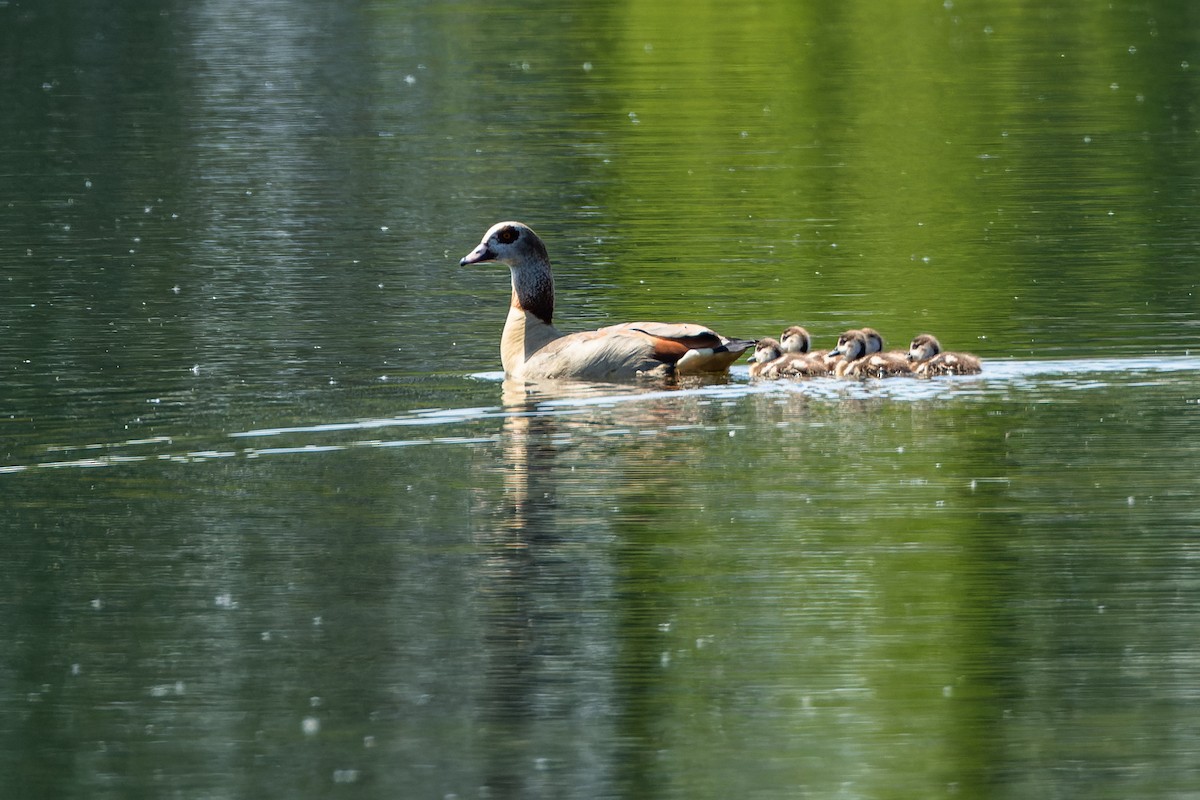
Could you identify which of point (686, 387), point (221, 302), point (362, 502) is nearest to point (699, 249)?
point (221, 302)

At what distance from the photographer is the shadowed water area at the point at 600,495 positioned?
30.5 feet

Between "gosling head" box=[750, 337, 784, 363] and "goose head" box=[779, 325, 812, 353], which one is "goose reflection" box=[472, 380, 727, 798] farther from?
"goose head" box=[779, 325, 812, 353]

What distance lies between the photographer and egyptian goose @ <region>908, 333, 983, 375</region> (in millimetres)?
16375

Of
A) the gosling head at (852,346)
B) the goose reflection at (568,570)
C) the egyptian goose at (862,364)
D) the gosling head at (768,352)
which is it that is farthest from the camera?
the gosling head at (768,352)

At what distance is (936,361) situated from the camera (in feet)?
53.7

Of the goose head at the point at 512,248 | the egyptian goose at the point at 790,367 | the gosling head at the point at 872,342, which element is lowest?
the egyptian goose at the point at 790,367

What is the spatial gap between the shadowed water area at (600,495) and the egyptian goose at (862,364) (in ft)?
0.84

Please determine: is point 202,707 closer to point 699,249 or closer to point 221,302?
point 221,302

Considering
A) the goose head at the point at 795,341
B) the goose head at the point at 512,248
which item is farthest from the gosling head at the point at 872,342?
the goose head at the point at 512,248

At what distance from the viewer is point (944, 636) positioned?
10.5m

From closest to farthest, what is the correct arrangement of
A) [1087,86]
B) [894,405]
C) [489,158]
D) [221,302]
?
[894,405], [221,302], [489,158], [1087,86]

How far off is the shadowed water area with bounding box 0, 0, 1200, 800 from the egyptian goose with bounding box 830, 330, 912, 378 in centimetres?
26

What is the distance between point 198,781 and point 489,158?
26.3 metres

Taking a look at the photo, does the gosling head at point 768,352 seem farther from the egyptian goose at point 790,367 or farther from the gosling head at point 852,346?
the gosling head at point 852,346
